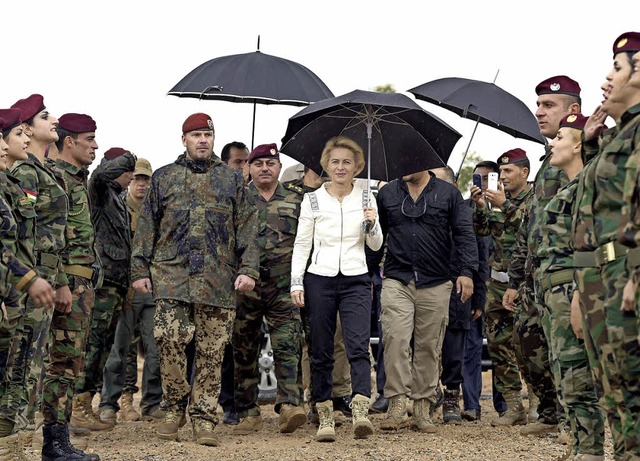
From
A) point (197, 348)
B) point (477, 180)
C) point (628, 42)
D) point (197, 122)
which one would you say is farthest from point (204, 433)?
point (628, 42)

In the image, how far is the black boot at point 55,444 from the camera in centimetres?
785

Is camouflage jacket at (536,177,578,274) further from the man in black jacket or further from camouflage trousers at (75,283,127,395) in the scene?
camouflage trousers at (75,283,127,395)

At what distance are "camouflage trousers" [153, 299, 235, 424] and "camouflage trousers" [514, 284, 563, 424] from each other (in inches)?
89.2

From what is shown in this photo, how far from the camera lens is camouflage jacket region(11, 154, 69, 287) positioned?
24.1 feet

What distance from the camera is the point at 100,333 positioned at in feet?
31.9

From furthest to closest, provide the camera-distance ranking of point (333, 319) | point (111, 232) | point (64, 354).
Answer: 1. point (111, 232)
2. point (333, 319)
3. point (64, 354)

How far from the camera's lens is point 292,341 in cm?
952

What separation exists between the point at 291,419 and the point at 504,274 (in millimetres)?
2362

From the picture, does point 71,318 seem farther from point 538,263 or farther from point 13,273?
point 538,263

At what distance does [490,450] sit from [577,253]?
3.20 meters

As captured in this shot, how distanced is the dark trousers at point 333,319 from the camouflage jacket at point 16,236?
240 cm

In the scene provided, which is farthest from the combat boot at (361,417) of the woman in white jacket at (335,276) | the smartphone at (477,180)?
the smartphone at (477,180)

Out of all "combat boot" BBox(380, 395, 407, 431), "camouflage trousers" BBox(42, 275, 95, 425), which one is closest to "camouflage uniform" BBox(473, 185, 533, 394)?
"combat boot" BBox(380, 395, 407, 431)

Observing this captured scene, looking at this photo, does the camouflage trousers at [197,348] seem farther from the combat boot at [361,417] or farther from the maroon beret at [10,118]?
the maroon beret at [10,118]
